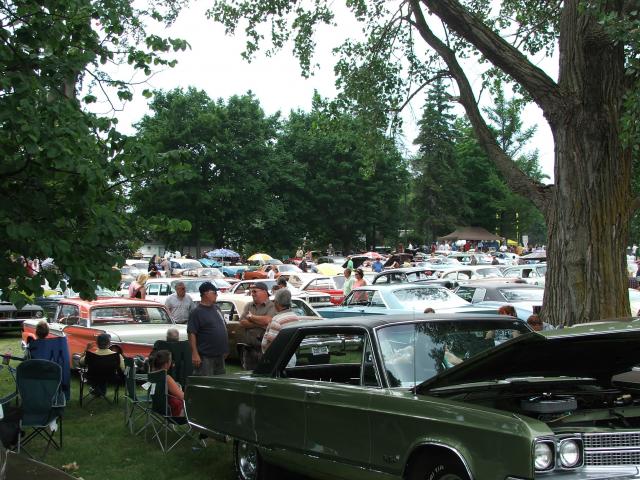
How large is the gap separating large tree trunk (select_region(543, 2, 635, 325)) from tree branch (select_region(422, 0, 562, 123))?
0.88 feet

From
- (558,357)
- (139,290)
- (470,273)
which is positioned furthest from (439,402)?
(470,273)

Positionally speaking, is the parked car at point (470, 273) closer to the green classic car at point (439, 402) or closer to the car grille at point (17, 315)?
the car grille at point (17, 315)

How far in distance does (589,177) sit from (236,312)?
26.3 ft

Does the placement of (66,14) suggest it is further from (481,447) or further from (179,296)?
(179,296)

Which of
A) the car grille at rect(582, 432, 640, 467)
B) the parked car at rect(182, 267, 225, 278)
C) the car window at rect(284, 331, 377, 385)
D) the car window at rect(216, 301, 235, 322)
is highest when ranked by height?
the parked car at rect(182, 267, 225, 278)

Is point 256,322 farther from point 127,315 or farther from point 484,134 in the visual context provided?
point 484,134

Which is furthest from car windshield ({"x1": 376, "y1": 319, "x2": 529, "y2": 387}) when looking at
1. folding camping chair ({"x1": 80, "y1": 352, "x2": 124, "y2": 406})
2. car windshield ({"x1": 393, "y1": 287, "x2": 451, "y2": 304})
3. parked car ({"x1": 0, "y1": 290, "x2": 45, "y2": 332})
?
parked car ({"x1": 0, "y1": 290, "x2": 45, "y2": 332})

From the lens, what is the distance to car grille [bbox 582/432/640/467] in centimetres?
427

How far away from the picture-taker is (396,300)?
1655 cm

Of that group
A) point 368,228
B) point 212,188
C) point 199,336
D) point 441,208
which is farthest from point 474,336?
point 441,208

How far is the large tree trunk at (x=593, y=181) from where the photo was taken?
11922mm

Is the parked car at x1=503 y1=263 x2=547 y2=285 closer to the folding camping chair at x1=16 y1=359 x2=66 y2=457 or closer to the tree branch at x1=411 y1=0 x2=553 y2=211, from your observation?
the tree branch at x1=411 y1=0 x2=553 y2=211

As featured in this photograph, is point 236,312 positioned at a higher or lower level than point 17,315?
higher

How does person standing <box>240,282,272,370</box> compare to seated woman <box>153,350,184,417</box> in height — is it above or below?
above
